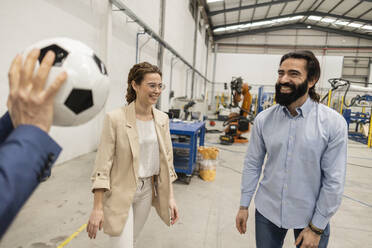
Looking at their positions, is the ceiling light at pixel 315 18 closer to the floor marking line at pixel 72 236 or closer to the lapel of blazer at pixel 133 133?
the lapel of blazer at pixel 133 133

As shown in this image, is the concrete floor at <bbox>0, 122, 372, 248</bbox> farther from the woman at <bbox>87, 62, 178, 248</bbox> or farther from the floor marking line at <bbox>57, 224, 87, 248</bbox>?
the woman at <bbox>87, 62, 178, 248</bbox>

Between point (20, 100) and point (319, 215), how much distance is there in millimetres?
1410

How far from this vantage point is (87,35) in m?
4.23

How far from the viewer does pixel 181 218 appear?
9.16 feet

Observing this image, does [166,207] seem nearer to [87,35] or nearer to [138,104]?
[138,104]

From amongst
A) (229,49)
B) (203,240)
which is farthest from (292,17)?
(203,240)

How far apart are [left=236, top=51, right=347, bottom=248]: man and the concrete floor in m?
1.22

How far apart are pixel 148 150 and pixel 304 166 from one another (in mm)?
975

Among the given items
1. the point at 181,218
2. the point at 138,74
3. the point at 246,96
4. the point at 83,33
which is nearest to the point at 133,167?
the point at 138,74

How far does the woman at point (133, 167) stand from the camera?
1.41m

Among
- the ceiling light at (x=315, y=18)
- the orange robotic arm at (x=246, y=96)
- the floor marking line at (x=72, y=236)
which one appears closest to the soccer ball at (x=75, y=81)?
the floor marking line at (x=72, y=236)

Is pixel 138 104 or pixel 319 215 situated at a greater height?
pixel 138 104

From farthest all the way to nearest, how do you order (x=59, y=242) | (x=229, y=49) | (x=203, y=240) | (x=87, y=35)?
1. (x=229, y=49)
2. (x=87, y=35)
3. (x=203, y=240)
4. (x=59, y=242)

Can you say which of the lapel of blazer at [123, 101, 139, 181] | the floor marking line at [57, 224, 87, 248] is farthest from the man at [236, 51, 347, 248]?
the floor marking line at [57, 224, 87, 248]
